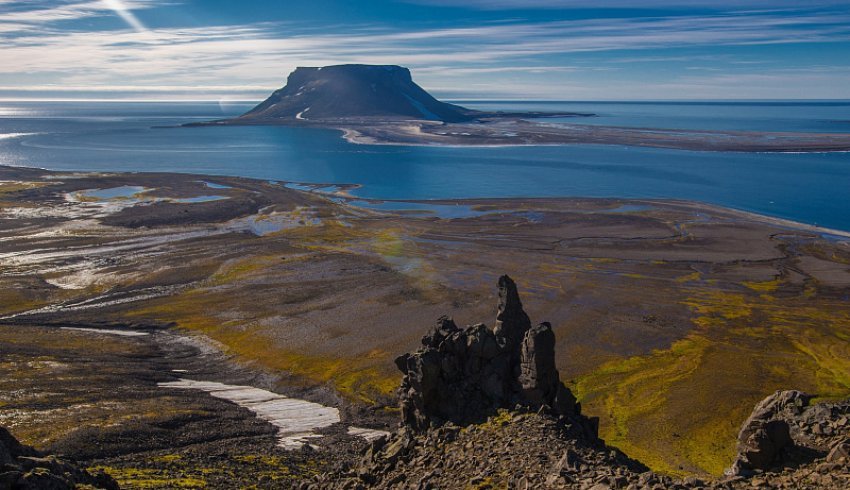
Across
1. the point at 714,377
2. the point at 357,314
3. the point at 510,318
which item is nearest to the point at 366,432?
the point at 510,318

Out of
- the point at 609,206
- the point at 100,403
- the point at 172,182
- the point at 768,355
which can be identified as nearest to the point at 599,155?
the point at 609,206

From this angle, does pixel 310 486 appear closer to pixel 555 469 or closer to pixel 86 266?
pixel 555 469

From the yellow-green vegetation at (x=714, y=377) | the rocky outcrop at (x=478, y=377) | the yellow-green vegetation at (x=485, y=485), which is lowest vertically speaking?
the yellow-green vegetation at (x=714, y=377)

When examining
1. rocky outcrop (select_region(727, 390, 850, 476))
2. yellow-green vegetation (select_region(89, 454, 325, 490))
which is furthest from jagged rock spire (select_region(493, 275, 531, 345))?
yellow-green vegetation (select_region(89, 454, 325, 490))

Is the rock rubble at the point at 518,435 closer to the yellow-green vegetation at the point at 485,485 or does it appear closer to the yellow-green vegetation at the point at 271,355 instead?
the yellow-green vegetation at the point at 485,485

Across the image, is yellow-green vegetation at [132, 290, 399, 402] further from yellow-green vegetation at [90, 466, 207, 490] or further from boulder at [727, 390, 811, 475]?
boulder at [727, 390, 811, 475]

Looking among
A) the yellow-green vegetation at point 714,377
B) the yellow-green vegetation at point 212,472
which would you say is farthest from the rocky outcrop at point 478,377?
the yellow-green vegetation at point 714,377

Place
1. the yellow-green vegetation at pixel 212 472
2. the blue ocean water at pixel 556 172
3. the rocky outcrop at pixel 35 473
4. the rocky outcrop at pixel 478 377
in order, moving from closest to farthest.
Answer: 1. the rocky outcrop at pixel 35 473
2. the rocky outcrop at pixel 478 377
3. the yellow-green vegetation at pixel 212 472
4. the blue ocean water at pixel 556 172
